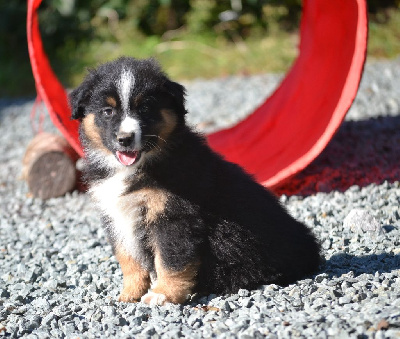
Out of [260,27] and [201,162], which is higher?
[201,162]

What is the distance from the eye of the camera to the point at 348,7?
6.39 meters

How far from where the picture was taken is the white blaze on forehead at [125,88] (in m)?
3.66

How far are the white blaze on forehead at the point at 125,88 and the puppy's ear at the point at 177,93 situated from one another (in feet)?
0.83

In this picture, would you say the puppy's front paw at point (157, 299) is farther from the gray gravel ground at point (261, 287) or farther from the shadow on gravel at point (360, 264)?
the shadow on gravel at point (360, 264)

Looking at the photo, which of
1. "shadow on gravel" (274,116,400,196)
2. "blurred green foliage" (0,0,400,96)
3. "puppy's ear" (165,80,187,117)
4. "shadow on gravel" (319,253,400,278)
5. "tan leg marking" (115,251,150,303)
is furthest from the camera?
"blurred green foliage" (0,0,400,96)

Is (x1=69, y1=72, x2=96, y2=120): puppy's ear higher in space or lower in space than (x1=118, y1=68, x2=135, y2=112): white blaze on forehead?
lower

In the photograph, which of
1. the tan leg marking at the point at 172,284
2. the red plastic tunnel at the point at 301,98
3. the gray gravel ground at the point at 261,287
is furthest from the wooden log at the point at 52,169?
the tan leg marking at the point at 172,284

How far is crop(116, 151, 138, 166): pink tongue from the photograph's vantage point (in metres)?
3.75

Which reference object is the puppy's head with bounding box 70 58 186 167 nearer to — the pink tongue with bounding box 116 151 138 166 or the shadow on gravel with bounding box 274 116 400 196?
the pink tongue with bounding box 116 151 138 166

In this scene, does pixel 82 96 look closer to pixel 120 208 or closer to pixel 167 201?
pixel 120 208

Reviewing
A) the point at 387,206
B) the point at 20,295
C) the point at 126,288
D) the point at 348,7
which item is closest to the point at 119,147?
the point at 126,288

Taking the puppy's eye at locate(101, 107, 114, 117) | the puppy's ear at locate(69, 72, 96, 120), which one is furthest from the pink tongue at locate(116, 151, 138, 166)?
the puppy's ear at locate(69, 72, 96, 120)

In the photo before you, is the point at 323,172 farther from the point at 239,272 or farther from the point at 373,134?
the point at 239,272

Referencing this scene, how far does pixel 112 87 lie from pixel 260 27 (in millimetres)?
10620
